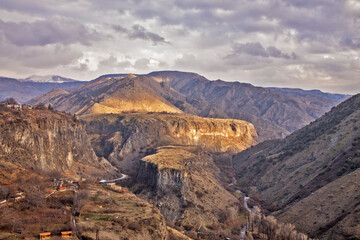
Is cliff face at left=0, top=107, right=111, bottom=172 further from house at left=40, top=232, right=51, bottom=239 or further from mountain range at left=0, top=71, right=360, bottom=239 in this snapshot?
house at left=40, top=232, right=51, bottom=239

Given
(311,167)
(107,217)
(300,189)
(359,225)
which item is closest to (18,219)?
(107,217)

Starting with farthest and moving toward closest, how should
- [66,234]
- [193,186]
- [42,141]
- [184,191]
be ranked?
[193,186], [184,191], [42,141], [66,234]

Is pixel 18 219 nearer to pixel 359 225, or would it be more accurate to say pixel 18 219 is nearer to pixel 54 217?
pixel 54 217

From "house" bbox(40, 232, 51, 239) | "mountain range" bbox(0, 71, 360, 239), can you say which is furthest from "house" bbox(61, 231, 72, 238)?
"house" bbox(40, 232, 51, 239)

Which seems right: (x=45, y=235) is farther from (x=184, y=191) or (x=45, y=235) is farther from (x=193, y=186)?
(x=193, y=186)

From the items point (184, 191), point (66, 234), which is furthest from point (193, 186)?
point (66, 234)
